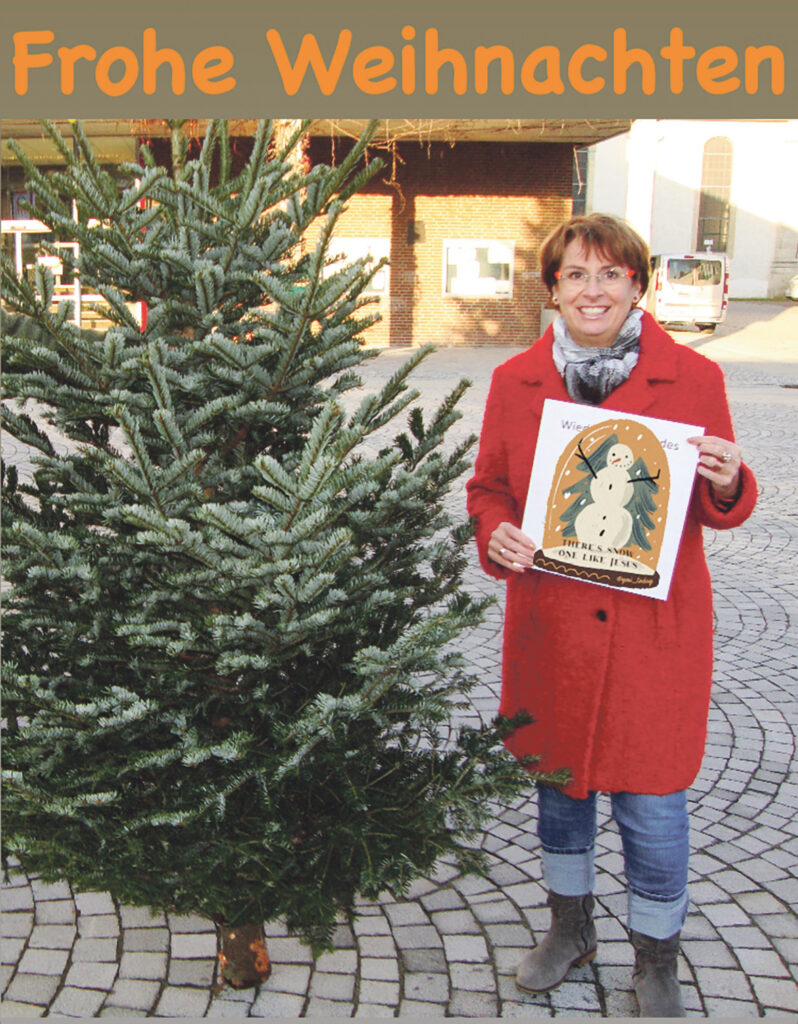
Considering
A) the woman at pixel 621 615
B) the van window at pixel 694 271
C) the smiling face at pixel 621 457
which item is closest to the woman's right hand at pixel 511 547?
the woman at pixel 621 615

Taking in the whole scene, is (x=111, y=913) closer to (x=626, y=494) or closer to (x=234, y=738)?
(x=234, y=738)

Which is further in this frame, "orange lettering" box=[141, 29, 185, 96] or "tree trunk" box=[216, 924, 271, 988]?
"tree trunk" box=[216, 924, 271, 988]

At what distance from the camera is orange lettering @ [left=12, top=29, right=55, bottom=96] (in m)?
1.83

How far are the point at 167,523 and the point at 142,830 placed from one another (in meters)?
0.78

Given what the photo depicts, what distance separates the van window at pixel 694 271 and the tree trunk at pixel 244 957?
2711cm

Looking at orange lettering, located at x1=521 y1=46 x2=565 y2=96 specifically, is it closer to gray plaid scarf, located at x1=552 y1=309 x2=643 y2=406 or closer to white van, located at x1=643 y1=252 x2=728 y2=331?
gray plaid scarf, located at x1=552 y1=309 x2=643 y2=406

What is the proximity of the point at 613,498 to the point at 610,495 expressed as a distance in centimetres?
1

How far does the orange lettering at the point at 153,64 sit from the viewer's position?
1874 millimetres

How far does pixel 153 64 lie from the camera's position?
1882 mm

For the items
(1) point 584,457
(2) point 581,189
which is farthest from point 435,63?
(2) point 581,189

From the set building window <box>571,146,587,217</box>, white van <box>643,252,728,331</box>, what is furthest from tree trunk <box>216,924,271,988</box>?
building window <box>571,146,587,217</box>

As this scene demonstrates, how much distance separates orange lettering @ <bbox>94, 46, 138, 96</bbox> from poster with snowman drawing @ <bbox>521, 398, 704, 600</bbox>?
1171mm

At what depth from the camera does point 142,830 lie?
221 cm

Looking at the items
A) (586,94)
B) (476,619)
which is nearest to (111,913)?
(476,619)
